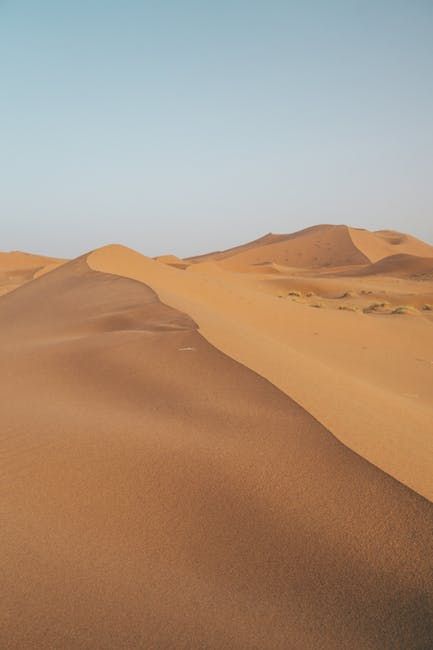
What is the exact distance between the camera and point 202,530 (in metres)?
2.38

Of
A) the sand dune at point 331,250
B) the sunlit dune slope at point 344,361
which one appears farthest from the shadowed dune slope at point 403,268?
the sunlit dune slope at point 344,361

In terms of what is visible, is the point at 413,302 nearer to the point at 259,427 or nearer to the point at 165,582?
the point at 259,427

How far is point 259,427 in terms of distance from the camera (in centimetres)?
339

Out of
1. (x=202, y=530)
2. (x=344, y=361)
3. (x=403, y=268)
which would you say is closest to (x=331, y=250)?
(x=403, y=268)

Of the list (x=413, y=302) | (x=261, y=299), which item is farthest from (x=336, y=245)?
(x=261, y=299)

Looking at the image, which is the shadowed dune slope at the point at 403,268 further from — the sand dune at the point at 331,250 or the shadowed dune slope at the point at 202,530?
the shadowed dune slope at the point at 202,530

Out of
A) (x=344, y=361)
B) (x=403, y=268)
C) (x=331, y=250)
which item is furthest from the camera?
(x=331, y=250)

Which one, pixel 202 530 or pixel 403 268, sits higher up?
pixel 403 268

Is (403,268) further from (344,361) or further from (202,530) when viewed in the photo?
(202,530)

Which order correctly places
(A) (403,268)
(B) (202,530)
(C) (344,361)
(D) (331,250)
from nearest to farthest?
(B) (202,530)
(C) (344,361)
(A) (403,268)
(D) (331,250)

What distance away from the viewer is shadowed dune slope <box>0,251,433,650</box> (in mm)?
1831

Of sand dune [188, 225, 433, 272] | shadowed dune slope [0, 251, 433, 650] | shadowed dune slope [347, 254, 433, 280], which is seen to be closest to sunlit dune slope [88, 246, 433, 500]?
shadowed dune slope [0, 251, 433, 650]

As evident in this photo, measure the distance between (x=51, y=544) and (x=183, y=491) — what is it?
2.15 ft

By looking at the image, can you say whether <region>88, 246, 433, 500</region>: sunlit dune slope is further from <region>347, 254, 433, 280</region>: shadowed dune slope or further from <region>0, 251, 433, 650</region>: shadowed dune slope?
<region>347, 254, 433, 280</region>: shadowed dune slope
